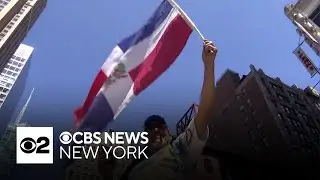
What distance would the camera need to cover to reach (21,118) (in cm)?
18612

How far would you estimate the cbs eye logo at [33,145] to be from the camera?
1059 cm

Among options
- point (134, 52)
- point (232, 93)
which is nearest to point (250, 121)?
point (232, 93)

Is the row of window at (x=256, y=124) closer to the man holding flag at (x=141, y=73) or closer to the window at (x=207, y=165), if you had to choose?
the man holding flag at (x=141, y=73)

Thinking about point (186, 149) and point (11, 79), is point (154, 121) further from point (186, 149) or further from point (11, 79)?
point (11, 79)

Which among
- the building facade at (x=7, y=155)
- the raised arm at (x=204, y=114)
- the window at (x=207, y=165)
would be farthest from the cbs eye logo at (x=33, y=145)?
the building facade at (x=7, y=155)

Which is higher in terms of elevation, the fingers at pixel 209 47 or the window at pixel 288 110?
the window at pixel 288 110

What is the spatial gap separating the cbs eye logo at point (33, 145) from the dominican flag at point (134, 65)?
79.7 inches

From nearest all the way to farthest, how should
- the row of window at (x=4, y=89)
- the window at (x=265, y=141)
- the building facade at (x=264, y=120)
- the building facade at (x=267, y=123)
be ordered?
the building facade at (x=267, y=123) < the building facade at (x=264, y=120) < the window at (x=265, y=141) < the row of window at (x=4, y=89)

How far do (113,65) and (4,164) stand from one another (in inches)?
6262

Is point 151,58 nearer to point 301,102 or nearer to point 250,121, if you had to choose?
point 250,121

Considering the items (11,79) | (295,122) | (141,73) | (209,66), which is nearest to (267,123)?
(295,122)

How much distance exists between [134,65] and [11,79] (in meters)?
128

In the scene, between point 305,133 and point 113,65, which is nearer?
point 113,65

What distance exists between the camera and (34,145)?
10594 mm
